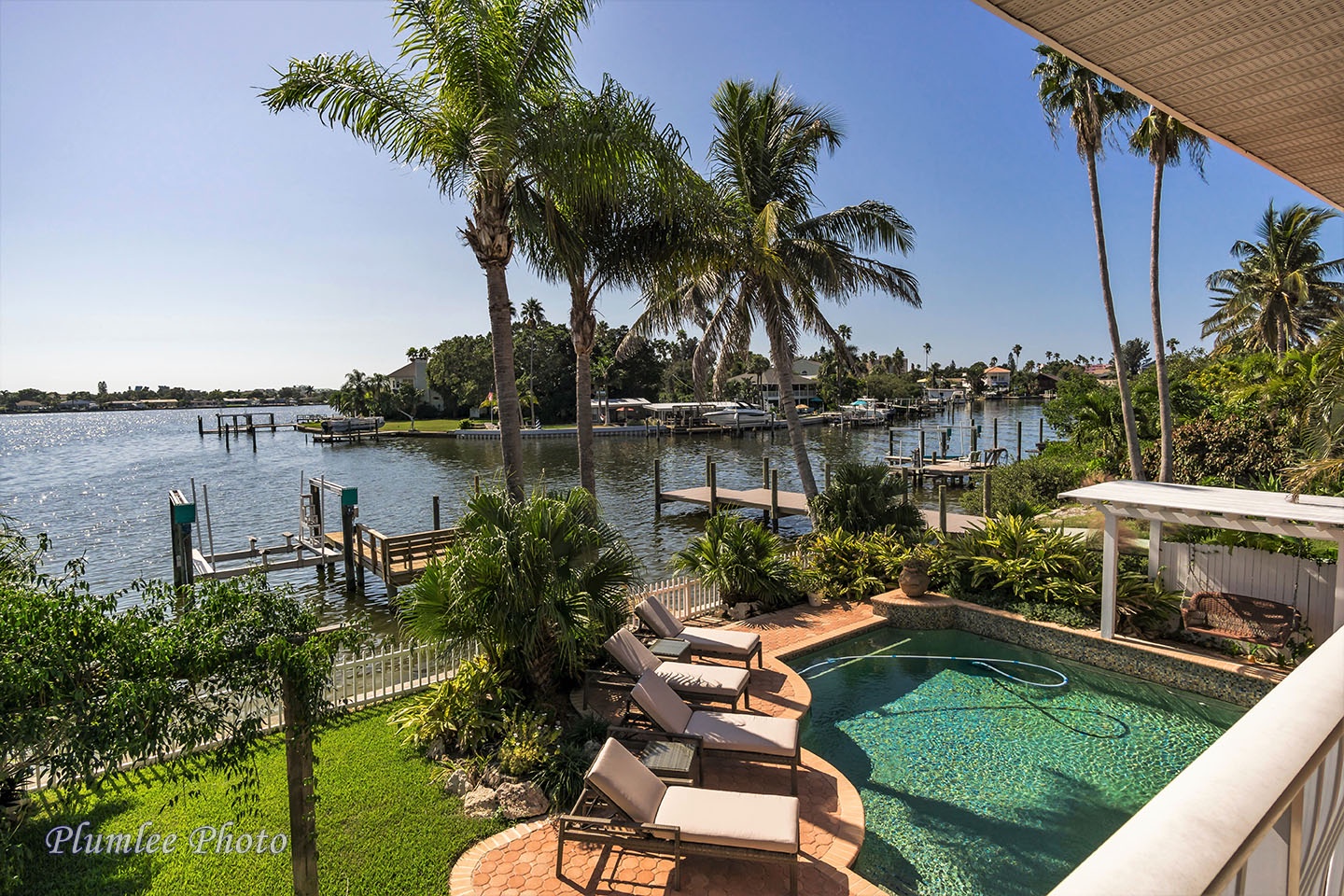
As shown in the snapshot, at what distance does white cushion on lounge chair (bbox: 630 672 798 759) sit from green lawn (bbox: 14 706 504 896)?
1648mm

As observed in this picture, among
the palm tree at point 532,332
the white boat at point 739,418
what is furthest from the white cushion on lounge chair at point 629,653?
the palm tree at point 532,332

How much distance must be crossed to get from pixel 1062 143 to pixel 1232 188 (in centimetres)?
732

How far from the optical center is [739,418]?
209 feet

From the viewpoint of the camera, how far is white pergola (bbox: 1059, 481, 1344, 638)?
26.7 ft

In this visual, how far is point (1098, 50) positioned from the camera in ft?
10.3

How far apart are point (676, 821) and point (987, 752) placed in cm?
397

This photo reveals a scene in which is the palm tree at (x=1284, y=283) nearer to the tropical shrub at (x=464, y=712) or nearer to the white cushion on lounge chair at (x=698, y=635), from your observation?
the white cushion on lounge chair at (x=698, y=635)

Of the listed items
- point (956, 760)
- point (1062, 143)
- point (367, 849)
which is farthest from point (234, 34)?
point (1062, 143)

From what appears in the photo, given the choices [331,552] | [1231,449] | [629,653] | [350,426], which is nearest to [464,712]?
[629,653]

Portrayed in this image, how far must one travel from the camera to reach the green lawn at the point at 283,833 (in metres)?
4.94

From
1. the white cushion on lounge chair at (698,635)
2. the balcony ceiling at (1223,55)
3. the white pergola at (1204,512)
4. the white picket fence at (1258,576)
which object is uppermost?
the balcony ceiling at (1223,55)

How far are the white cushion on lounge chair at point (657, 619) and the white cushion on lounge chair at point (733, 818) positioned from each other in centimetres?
350

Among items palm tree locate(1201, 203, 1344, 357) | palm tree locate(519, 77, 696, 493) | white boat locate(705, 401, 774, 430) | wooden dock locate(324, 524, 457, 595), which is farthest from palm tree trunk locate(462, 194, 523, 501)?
white boat locate(705, 401, 774, 430)

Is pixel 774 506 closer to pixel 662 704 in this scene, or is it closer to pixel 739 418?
Answer: pixel 662 704
